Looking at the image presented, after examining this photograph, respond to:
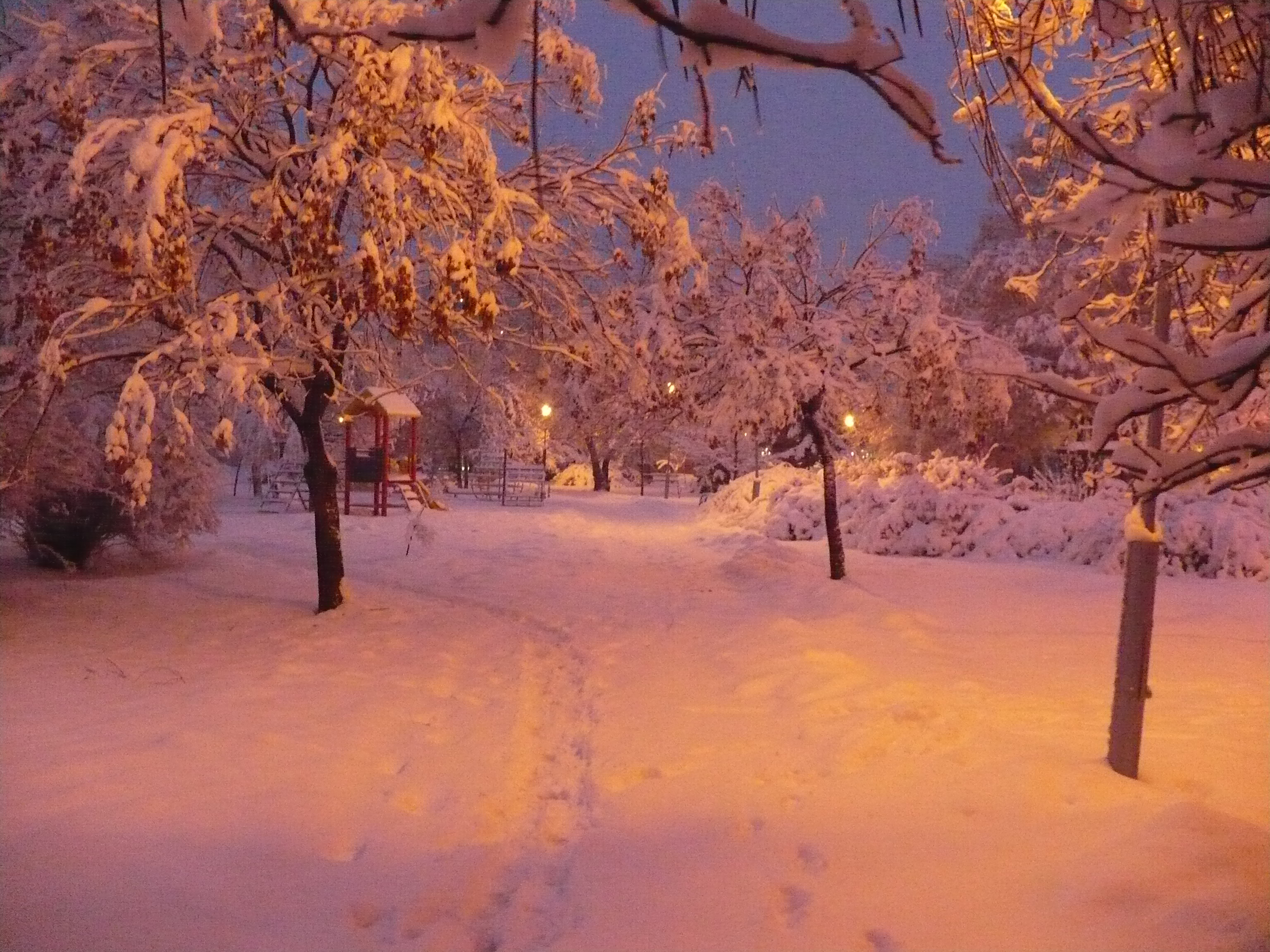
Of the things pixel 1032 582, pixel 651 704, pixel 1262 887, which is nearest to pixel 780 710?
pixel 651 704

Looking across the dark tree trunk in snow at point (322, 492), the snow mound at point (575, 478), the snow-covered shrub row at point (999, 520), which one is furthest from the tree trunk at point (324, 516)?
the snow mound at point (575, 478)

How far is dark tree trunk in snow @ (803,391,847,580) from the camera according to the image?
1297 centimetres

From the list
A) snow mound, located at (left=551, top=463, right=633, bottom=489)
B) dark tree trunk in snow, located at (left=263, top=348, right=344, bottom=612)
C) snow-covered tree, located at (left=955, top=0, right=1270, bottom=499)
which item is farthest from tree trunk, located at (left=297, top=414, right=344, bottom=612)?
snow mound, located at (left=551, top=463, right=633, bottom=489)

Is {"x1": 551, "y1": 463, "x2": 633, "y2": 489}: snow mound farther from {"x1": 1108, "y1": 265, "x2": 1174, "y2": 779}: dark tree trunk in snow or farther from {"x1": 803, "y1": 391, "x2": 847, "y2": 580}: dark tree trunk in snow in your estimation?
Answer: {"x1": 1108, "y1": 265, "x2": 1174, "y2": 779}: dark tree trunk in snow

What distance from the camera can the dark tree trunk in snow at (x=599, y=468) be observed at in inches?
1665

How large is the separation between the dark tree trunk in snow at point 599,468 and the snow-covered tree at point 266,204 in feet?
103

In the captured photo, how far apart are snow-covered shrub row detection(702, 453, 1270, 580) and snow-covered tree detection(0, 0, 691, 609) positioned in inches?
356

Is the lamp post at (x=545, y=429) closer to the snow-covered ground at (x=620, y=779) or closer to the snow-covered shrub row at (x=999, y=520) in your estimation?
the snow-covered shrub row at (x=999, y=520)

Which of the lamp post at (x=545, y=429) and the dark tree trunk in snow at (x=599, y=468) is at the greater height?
the lamp post at (x=545, y=429)

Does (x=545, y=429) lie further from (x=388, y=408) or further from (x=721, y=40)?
(x=721, y=40)

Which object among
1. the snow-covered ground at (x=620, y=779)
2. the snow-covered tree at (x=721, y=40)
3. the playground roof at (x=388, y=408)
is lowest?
the snow-covered ground at (x=620, y=779)

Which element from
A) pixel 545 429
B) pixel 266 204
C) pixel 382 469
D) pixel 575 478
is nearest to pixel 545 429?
pixel 545 429

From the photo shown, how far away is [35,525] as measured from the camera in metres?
12.1

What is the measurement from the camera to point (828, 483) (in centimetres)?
1359
